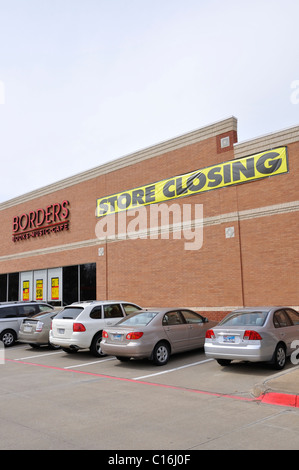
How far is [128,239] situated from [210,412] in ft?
46.9

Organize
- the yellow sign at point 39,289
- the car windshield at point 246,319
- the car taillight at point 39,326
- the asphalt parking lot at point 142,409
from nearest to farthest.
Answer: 1. the asphalt parking lot at point 142,409
2. the car windshield at point 246,319
3. the car taillight at point 39,326
4. the yellow sign at point 39,289

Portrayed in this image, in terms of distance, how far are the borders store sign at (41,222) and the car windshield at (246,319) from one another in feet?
50.4

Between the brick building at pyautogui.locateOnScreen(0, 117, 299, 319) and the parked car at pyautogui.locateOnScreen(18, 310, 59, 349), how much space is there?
18.7 ft

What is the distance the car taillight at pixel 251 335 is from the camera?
9562 millimetres

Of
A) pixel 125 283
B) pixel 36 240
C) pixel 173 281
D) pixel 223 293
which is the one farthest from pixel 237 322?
pixel 36 240

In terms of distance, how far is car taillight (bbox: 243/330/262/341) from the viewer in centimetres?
956

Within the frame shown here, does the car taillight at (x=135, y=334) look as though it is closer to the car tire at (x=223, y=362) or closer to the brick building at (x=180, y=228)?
the car tire at (x=223, y=362)

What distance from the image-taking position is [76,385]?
934 cm

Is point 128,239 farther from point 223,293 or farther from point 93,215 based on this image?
point 223,293

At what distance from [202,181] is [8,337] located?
989cm

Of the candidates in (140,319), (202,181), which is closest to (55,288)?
(202,181)

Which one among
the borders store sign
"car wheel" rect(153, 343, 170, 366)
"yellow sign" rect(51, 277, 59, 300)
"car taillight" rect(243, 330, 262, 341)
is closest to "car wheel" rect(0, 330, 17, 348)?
"car wheel" rect(153, 343, 170, 366)

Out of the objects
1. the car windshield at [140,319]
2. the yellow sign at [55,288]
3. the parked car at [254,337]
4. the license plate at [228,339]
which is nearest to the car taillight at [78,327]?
the car windshield at [140,319]

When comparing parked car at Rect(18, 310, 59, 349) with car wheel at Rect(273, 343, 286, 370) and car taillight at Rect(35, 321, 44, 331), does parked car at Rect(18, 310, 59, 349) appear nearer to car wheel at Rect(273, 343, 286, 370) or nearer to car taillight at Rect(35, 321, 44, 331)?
car taillight at Rect(35, 321, 44, 331)
